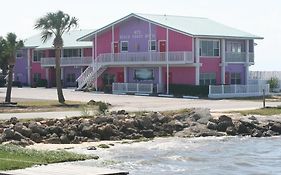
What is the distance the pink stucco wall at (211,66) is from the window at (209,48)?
530mm

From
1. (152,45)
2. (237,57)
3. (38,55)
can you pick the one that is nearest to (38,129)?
(152,45)

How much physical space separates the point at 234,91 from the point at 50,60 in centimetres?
2722

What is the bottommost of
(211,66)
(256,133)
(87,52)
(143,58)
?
(256,133)

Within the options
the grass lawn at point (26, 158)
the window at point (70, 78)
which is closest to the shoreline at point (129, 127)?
the grass lawn at point (26, 158)

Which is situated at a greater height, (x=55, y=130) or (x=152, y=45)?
(x=152, y=45)

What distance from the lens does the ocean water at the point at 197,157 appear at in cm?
2172

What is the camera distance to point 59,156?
1994 centimetres

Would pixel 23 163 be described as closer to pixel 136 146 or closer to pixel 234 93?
pixel 136 146

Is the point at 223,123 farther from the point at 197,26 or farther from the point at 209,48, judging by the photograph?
the point at 197,26

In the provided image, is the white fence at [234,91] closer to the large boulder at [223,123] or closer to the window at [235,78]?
the window at [235,78]

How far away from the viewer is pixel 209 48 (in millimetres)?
61812

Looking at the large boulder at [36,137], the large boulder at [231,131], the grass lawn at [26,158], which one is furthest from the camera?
the large boulder at [231,131]

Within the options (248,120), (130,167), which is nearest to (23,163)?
(130,167)

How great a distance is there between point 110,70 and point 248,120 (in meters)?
34.2
